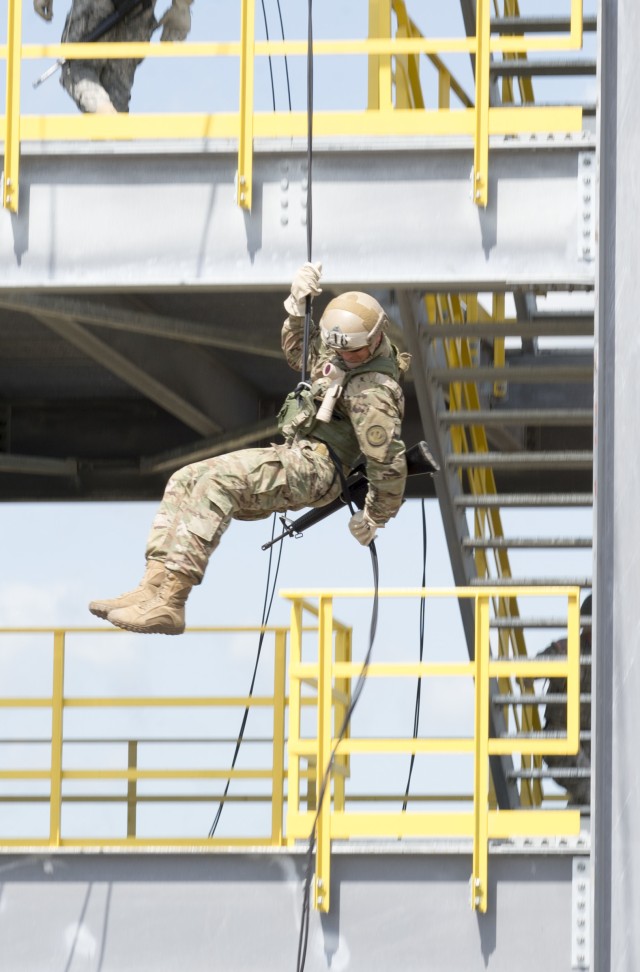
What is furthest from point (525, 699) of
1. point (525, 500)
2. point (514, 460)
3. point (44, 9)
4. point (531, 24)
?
point (44, 9)

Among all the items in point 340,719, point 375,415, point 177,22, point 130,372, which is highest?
point 177,22

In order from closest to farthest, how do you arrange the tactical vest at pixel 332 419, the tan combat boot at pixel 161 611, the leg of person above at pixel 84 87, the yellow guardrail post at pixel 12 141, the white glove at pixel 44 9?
the tan combat boot at pixel 161 611 → the tactical vest at pixel 332 419 → the yellow guardrail post at pixel 12 141 → the leg of person above at pixel 84 87 → the white glove at pixel 44 9

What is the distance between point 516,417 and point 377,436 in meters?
1.98

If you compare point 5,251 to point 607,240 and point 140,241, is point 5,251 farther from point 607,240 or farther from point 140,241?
point 607,240

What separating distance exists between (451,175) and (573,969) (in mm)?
3804

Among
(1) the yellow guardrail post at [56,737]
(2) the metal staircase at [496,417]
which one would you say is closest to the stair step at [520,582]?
(2) the metal staircase at [496,417]

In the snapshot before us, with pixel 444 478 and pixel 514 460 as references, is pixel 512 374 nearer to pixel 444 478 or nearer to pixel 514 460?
pixel 514 460

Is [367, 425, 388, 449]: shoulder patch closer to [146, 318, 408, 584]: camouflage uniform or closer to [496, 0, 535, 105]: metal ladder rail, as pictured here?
[146, 318, 408, 584]: camouflage uniform

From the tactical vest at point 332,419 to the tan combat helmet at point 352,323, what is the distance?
170 mm

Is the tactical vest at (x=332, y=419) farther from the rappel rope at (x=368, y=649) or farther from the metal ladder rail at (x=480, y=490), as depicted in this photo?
the metal ladder rail at (x=480, y=490)

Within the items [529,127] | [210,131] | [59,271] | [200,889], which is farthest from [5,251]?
[200,889]

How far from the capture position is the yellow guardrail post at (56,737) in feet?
28.7

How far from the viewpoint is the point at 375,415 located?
27.0 feet

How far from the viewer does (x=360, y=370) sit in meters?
8.35
